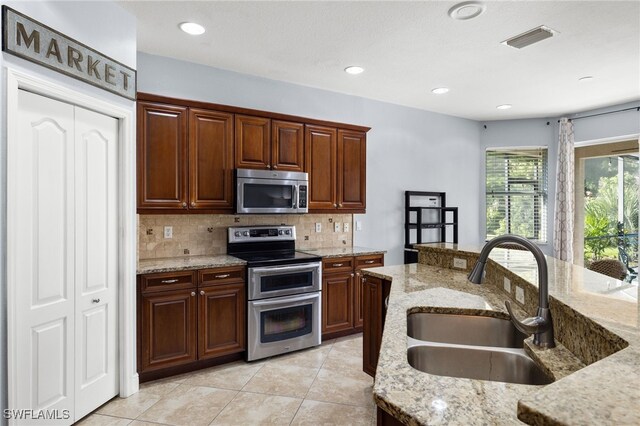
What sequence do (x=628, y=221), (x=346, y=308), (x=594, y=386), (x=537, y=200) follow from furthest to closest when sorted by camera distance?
1. (x=537, y=200)
2. (x=628, y=221)
3. (x=346, y=308)
4. (x=594, y=386)

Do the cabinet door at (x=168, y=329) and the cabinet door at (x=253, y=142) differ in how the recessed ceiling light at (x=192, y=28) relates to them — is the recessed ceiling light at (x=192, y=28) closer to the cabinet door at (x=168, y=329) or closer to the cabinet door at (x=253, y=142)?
the cabinet door at (x=253, y=142)

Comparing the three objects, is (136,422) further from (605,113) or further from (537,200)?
(605,113)

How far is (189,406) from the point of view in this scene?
2580 mm

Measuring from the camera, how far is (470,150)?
18.7 ft

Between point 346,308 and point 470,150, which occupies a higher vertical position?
point 470,150

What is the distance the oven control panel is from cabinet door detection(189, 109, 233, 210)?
1.04 ft

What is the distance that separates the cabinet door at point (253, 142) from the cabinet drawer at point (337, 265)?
110cm

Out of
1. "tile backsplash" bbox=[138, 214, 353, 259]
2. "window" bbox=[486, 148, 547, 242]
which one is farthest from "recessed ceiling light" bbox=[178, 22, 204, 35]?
"window" bbox=[486, 148, 547, 242]

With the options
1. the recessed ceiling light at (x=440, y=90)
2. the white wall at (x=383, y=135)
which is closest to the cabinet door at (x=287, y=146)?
the white wall at (x=383, y=135)

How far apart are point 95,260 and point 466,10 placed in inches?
115

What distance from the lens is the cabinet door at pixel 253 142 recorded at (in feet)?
11.5

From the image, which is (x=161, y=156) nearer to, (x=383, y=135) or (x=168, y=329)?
Answer: (x=168, y=329)

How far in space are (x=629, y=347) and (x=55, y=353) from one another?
2661 millimetres

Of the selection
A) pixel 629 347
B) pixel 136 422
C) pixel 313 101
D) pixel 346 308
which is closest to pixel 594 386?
pixel 629 347
